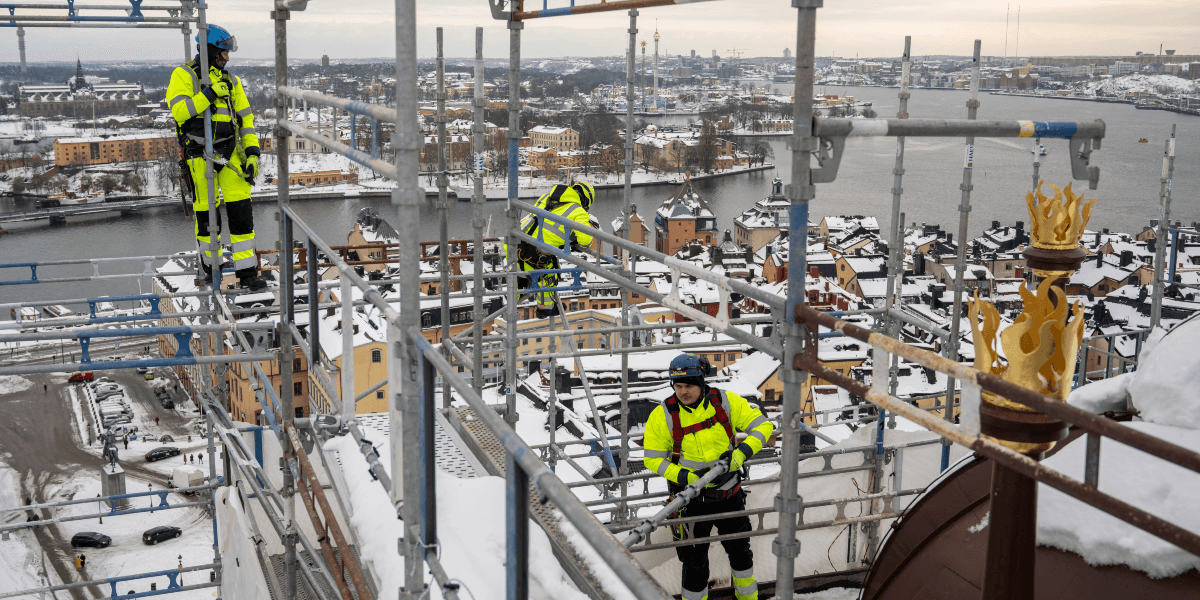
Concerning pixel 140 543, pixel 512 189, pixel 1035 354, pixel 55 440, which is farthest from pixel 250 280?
pixel 55 440

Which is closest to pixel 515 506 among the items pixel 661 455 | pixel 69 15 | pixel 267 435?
pixel 661 455

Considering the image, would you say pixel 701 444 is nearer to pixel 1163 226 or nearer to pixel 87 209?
pixel 1163 226

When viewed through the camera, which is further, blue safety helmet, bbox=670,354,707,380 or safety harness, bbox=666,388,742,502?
→ safety harness, bbox=666,388,742,502

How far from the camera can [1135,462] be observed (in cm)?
226

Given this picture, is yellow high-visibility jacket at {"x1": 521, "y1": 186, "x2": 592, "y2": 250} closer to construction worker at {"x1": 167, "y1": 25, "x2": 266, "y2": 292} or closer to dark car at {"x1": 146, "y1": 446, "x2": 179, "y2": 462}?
construction worker at {"x1": 167, "y1": 25, "x2": 266, "y2": 292}

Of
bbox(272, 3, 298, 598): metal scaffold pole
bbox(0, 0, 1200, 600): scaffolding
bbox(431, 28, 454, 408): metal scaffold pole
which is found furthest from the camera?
bbox(431, 28, 454, 408): metal scaffold pole

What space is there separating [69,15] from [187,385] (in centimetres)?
3864

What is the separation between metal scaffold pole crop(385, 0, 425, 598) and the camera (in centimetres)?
167

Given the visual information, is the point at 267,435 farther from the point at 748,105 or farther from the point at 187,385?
the point at 748,105

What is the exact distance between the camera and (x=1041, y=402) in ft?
4.31

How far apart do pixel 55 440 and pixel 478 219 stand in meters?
34.4

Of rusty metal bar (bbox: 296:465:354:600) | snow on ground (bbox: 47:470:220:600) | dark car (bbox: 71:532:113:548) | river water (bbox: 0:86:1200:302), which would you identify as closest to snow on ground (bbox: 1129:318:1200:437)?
rusty metal bar (bbox: 296:465:354:600)

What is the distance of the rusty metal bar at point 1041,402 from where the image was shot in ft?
3.70

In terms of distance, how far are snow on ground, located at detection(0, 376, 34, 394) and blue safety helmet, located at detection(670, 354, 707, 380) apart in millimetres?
42578
